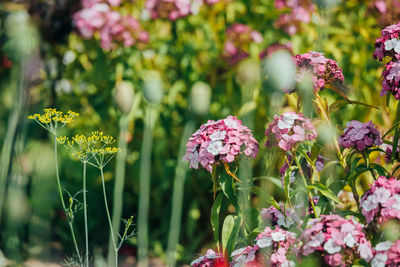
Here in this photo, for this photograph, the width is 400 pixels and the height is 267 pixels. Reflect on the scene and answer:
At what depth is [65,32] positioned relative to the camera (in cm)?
271

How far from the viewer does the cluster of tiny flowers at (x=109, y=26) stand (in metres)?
2.36

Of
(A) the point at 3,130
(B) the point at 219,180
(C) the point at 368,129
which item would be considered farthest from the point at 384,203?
(A) the point at 3,130

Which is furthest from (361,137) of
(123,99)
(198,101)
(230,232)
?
(123,99)

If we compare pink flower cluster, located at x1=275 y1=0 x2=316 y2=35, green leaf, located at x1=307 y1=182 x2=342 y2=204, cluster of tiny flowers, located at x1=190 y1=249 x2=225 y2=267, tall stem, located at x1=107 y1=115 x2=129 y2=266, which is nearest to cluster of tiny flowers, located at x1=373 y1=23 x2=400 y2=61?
green leaf, located at x1=307 y1=182 x2=342 y2=204

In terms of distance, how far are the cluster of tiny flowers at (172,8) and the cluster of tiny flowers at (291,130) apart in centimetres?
125

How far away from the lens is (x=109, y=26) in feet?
7.75

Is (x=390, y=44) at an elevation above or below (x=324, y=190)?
above

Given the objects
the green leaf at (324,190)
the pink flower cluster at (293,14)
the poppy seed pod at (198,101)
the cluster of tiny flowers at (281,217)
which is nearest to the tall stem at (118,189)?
the poppy seed pod at (198,101)

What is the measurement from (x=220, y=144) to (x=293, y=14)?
1372 millimetres

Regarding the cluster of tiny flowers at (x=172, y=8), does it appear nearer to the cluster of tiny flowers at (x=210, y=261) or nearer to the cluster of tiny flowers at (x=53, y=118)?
the cluster of tiny flowers at (x=53, y=118)

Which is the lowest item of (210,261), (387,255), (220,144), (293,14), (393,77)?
(210,261)

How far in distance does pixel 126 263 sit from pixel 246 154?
1.45m

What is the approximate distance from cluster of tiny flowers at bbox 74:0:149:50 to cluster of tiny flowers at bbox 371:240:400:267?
1.60 meters

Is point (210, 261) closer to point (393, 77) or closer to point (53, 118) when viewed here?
point (53, 118)
